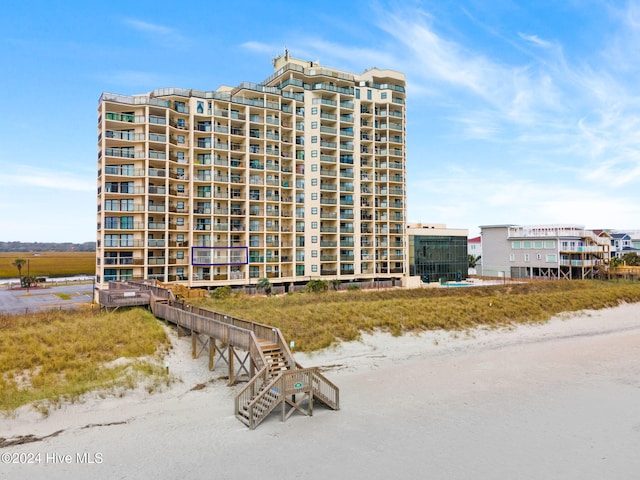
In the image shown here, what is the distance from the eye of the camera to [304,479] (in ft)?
45.0

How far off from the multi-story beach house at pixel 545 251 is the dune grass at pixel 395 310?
57.8 feet

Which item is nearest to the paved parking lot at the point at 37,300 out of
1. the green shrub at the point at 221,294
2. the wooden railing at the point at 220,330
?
the green shrub at the point at 221,294

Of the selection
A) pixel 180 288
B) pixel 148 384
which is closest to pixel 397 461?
pixel 148 384

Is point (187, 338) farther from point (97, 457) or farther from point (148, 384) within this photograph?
point (97, 457)

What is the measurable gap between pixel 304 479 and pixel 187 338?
1882cm

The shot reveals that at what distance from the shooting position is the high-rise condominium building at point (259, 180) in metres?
51.0

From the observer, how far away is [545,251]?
73.9m

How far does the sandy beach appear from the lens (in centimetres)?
1445

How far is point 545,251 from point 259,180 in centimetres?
5028

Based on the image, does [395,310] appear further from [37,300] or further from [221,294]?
[37,300]

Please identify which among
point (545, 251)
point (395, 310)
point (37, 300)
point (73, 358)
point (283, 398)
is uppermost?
point (545, 251)

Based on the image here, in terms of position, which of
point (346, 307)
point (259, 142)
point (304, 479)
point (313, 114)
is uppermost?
point (313, 114)

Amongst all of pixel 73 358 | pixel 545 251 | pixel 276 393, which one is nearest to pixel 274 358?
pixel 276 393

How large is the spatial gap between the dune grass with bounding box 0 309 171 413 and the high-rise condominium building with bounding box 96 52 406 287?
2274cm
